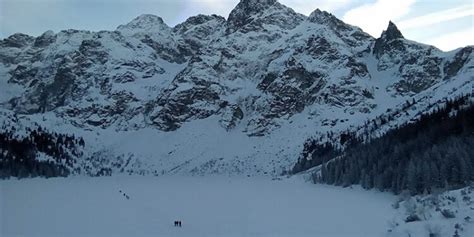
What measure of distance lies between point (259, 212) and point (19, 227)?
24.0 metres

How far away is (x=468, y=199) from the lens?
3322 centimetres

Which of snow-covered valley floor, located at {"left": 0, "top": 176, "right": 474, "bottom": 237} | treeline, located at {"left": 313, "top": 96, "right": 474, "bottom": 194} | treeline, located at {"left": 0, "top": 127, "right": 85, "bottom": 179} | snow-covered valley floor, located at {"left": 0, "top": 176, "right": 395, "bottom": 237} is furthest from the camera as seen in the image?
treeline, located at {"left": 0, "top": 127, "right": 85, "bottom": 179}

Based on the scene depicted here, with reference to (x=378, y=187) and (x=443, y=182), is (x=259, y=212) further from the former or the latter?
(x=378, y=187)

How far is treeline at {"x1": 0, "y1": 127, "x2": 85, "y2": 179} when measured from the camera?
150 meters

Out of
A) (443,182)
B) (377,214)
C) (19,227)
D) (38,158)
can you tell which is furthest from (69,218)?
(38,158)

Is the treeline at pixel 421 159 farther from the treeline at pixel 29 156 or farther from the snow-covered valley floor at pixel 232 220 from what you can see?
the treeline at pixel 29 156

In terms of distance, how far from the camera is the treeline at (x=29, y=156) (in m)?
150

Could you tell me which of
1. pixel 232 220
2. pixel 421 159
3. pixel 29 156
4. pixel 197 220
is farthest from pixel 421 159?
pixel 29 156

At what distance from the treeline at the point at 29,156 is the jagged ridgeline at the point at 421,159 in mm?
82424

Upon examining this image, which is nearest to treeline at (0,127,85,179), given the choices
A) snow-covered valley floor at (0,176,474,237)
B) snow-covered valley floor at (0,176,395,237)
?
snow-covered valley floor at (0,176,395,237)

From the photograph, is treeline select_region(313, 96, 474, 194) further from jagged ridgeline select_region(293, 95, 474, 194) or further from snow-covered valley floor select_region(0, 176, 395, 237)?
snow-covered valley floor select_region(0, 176, 395, 237)

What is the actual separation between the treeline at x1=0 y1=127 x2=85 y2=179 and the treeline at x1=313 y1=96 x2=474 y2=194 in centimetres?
8240

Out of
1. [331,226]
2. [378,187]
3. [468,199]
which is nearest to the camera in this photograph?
[468,199]

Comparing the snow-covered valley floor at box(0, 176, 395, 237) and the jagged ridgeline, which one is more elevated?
the jagged ridgeline
